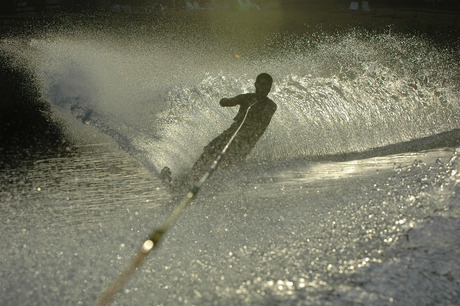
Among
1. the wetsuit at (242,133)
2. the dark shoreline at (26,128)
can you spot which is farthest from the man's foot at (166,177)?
the dark shoreline at (26,128)

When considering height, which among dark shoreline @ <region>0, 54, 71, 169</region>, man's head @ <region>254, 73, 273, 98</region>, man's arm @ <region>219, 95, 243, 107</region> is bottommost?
dark shoreline @ <region>0, 54, 71, 169</region>

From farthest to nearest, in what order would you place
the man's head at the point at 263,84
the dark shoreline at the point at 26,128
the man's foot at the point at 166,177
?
the dark shoreline at the point at 26,128 → the man's head at the point at 263,84 → the man's foot at the point at 166,177

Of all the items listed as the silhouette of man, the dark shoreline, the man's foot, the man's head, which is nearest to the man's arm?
the silhouette of man

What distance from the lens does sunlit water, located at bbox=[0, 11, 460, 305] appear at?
254cm

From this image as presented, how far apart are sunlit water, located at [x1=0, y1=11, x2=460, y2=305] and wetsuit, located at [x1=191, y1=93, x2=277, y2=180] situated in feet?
0.64

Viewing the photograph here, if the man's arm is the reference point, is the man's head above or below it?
above

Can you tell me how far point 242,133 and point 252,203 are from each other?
1.62 meters

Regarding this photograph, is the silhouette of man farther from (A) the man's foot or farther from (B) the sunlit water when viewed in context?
(A) the man's foot

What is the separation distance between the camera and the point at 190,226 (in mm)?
3252

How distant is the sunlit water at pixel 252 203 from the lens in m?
2.54

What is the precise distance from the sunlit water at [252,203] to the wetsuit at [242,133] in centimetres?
19

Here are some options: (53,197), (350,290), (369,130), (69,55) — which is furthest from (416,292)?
(69,55)

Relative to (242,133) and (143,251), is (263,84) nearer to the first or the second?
(242,133)

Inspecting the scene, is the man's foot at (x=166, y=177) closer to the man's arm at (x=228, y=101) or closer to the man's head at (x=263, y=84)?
the man's arm at (x=228, y=101)
